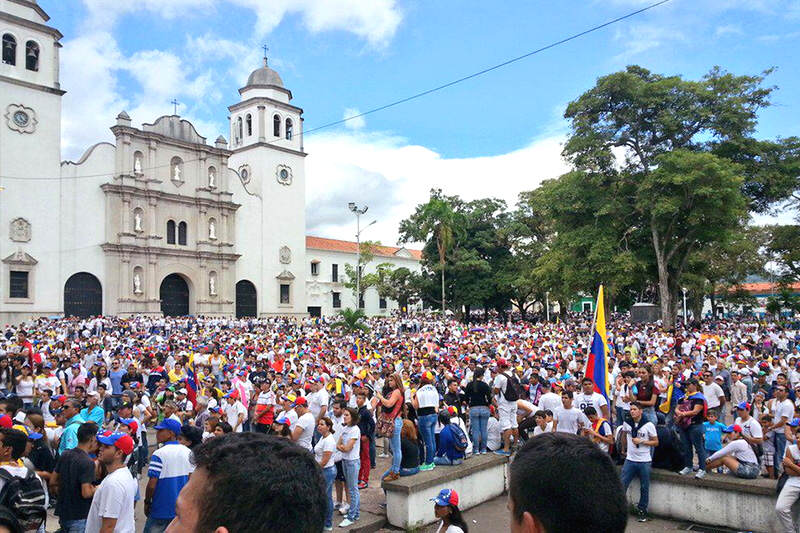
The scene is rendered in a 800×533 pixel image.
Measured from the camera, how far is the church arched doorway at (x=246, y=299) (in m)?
44.7

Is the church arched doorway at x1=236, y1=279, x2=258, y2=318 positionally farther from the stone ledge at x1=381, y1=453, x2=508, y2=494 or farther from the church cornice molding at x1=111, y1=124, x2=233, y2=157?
the stone ledge at x1=381, y1=453, x2=508, y2=494

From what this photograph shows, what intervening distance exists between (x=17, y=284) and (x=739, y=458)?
36.3 m

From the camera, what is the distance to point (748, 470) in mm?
7270

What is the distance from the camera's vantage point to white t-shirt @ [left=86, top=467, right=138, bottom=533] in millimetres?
4445

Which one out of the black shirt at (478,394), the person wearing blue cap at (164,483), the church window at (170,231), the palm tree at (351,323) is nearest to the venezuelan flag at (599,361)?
the black shirt at (478,394)

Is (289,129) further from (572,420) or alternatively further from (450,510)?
(450,510)

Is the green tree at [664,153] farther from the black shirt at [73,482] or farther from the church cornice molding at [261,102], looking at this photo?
the black shirt at [73,482]

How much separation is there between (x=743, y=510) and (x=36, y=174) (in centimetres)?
3789

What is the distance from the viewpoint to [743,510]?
7.07 meters

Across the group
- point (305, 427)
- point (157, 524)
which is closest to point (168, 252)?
point (305, 427)

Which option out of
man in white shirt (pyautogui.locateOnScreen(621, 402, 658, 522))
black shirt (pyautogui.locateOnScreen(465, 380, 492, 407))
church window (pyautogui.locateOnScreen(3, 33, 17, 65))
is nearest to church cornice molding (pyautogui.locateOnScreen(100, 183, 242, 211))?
church window (pyautogui.locateOnScreen(3, 33, 17, 65))

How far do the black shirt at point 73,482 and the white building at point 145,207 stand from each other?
107ft

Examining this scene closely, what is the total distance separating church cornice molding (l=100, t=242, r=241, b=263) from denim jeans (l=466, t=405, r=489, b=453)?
33743mm

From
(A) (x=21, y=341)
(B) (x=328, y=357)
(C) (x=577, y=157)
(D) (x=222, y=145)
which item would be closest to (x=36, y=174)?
(D) (x=222, y=145)
